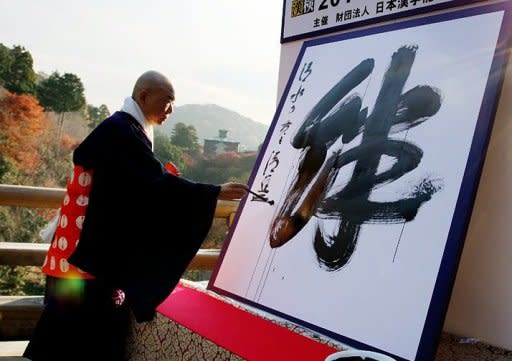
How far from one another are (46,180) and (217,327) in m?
17.6

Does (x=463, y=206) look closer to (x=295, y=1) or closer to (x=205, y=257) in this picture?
(x=295, y=1)

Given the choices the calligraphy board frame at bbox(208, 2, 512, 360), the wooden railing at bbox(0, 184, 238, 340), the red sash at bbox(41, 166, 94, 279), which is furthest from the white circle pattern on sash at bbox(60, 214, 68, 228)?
the wooden railing at bbox(0, 184, 238, 340)

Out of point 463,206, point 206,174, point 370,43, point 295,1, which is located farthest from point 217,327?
point 206,174

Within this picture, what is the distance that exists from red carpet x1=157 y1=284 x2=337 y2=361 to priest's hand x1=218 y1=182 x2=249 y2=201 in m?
0.51

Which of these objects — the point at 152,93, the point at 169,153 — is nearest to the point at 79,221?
the point at 152,93

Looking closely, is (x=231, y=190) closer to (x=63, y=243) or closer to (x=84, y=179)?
(x=84, y=179)

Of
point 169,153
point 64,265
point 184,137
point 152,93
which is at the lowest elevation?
point 64,265

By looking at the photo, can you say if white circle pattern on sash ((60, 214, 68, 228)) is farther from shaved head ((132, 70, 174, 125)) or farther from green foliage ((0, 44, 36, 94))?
green foliage ((0, 44, 36, 94))

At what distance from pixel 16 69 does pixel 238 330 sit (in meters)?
16.8

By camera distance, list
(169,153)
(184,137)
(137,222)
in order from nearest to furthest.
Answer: (137,222) < (169,153) < (184,137)

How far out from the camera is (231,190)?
2.17 metres

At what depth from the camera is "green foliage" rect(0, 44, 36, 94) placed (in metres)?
15.7

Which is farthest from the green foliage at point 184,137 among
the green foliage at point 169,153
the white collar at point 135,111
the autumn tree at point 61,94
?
the white collar at point 135,111

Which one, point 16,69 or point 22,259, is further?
point 16,69
